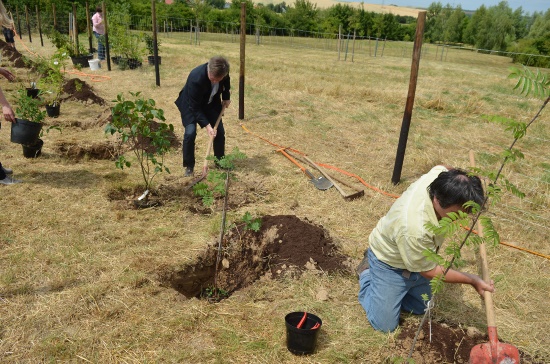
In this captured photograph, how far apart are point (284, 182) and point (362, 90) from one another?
6.58m

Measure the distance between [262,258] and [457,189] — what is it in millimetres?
1808

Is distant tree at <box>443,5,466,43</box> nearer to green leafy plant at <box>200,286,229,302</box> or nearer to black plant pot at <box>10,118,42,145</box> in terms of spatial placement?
black plant pot at <box>10,118,42,145</box>

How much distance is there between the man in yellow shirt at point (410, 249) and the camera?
2291 millimetres

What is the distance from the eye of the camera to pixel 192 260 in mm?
3463

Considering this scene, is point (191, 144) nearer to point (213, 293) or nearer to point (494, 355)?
point (213, 293)

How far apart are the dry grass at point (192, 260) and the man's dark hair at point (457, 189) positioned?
21.1 inches

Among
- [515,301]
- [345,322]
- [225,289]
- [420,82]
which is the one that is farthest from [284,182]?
[420,82]

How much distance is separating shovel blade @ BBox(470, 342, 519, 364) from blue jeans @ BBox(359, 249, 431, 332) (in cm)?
53

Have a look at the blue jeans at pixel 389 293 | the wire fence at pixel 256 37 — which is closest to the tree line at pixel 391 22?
the wire fence at pixel 256 37

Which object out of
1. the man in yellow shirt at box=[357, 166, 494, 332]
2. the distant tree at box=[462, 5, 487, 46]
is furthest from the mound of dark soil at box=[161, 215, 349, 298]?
the distant tree at box=[462, 5, 487, 46]

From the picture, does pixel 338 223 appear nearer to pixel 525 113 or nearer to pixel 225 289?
pixel 225 289

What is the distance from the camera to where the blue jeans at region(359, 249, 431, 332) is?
2746mm

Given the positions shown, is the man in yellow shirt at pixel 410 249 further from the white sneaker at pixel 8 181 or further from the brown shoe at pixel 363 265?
the white sneaker at pixel 8 181

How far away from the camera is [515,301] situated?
10.5ft
